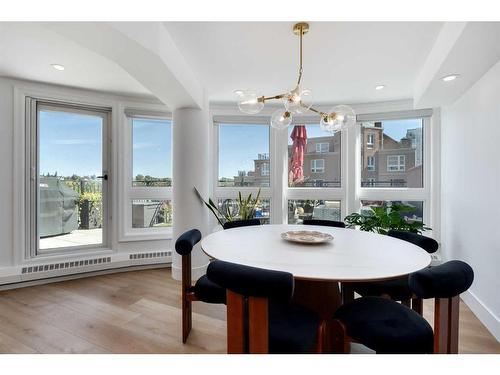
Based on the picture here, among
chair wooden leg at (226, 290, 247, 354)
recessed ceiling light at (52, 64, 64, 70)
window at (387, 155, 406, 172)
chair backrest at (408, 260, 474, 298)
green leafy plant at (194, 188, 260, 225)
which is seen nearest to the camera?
chair backrest at (408, 260, 474, 298)

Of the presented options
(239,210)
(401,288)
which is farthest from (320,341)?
(239,210)

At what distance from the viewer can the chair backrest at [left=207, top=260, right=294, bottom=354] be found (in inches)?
38.9

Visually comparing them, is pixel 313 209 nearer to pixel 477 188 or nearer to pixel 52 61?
pixel 477 188

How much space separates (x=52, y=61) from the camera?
2303 mm

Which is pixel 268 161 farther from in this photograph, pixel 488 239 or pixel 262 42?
pixel 488 239

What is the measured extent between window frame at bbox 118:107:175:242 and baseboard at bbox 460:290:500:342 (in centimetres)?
336

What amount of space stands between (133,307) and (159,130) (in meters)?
2.25

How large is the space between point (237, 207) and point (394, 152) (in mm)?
Answer: 2280

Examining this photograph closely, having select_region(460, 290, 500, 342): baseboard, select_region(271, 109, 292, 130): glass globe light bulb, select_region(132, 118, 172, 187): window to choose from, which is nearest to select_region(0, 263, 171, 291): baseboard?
select_region(132, 118, 172, 187): window

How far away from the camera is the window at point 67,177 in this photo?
9.49 ft

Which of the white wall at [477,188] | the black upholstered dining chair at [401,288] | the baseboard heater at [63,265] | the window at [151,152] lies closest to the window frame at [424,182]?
the white wall at [477,188]

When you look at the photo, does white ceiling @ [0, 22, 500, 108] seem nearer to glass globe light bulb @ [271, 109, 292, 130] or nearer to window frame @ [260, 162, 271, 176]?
glass globe light bulb @ [271, 109, 292, 130]

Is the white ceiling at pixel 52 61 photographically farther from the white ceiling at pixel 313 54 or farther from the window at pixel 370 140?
the window at pixel 370 140

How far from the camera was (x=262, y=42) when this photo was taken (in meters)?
2.00
